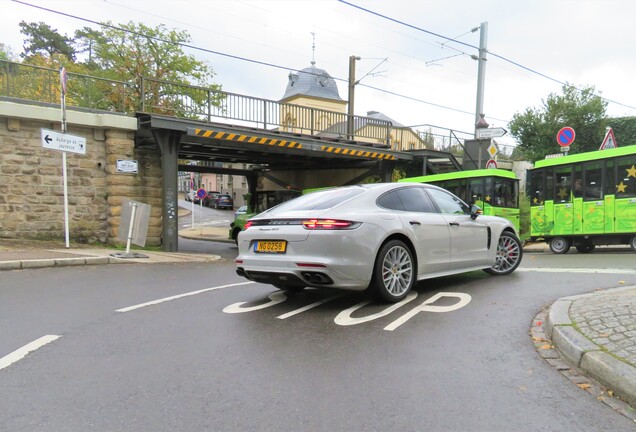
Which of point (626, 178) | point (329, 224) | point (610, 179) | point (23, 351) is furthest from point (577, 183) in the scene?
point (23, 351)

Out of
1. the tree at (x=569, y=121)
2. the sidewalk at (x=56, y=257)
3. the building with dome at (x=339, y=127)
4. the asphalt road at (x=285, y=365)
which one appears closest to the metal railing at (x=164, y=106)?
the building with dome at (x=339, y=127)

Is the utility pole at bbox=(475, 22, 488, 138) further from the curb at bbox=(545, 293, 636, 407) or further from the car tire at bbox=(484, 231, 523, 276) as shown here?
the curb at bbox=(545, 293, 636, 407)

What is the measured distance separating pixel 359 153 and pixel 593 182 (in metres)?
8.32

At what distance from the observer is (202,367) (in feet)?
11.3

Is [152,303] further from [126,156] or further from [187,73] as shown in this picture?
[187,73]

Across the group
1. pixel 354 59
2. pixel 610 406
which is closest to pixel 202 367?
pixel 610 406

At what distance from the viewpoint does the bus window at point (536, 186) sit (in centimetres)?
1338

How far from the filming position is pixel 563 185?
12750 millimetres

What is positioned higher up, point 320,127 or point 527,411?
point 320,127

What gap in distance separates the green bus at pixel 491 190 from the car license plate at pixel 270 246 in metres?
11.2

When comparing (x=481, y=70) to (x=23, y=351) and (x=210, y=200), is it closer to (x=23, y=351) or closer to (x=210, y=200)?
(x=23, y=351)

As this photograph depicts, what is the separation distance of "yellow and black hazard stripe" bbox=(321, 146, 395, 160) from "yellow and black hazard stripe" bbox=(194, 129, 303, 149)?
1488 millimetres

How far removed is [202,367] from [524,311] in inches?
143

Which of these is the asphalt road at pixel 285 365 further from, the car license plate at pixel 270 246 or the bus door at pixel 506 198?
the bus door at pixel 506 198
